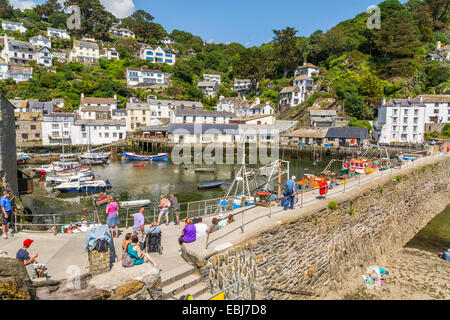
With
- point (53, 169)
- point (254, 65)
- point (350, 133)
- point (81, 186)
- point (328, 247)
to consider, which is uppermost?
point (254, 65)

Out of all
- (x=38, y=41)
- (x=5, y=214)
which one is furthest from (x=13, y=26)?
(x=5, y=214)

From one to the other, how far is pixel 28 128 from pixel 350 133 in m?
70.1

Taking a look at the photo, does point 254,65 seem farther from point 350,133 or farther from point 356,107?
point 350,133

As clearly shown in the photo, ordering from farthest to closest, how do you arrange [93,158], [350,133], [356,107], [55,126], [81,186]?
1. [356,107]
2. [55,126]
3. [350,133]
4. [93,158]
5. [81,186]

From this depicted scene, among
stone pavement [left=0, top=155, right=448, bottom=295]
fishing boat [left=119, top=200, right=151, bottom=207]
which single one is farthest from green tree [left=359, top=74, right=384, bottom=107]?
stone pavement [left=0, top=155, right=448, bottom=295]

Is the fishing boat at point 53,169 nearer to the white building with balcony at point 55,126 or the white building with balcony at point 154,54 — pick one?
the white building with balcony at point 55,126

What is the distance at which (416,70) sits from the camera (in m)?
66.7

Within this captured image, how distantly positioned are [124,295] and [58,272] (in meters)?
2.64

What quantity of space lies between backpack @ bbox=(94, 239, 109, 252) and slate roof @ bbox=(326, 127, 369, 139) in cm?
5841

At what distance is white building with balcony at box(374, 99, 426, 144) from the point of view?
52.7 meters

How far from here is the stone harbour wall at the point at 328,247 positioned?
26.3 feet

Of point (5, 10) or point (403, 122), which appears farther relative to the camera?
point (5, 10)

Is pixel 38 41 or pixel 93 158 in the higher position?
pixel 38 41

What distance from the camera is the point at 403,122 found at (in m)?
53.7
